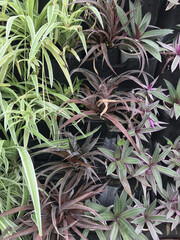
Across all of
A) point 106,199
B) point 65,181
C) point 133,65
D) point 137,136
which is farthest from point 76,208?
point 133,65

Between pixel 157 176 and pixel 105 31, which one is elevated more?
pixel 105 31

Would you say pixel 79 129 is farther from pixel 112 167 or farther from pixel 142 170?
pixel 142 170

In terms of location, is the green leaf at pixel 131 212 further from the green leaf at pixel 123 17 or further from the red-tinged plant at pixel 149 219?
the green leaf at pixel 123 17

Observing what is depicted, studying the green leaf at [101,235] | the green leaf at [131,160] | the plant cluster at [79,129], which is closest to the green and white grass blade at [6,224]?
the plant cluster at [79,129]

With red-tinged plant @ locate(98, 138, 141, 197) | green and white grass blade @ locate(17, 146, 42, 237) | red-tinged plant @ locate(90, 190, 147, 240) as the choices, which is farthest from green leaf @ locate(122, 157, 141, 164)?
green and white grass blade @ locate(17, 146, 42, 237)

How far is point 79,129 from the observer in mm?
880

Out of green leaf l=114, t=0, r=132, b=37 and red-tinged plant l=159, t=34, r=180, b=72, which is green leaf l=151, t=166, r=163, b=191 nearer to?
red-tinged plant l=159, t=34, r=180, b=72

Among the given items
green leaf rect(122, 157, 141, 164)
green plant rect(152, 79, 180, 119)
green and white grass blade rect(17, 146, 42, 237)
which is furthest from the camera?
green plant rect(152, 79, 180, 119)

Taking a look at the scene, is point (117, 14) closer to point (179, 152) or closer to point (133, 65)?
point (133, 65)

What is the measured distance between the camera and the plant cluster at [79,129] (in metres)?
0.82

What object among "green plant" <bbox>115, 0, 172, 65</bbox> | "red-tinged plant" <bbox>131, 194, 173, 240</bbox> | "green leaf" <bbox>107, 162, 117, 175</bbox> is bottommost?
"red-tinged plant" <bbox>131, 194, 173, 240</bbox>

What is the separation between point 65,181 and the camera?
0.88 meters

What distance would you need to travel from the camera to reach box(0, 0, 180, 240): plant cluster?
822 mm

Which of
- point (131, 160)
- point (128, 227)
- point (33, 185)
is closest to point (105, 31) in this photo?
point (131, 160)
